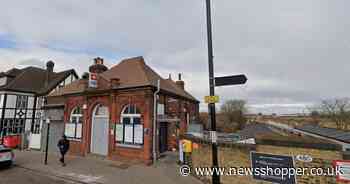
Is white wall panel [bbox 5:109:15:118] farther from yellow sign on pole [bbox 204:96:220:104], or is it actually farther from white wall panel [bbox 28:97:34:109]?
yellow sign on pole [bbox 204:96:220:104]

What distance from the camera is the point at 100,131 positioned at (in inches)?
508

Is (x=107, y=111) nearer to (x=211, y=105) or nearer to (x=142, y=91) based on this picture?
(x=142, y=91)

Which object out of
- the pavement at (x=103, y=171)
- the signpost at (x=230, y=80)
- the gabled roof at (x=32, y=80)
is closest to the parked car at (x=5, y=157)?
the pavement at (x=103, y=171)

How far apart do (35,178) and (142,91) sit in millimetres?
6441

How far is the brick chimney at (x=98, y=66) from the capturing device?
15.4 m

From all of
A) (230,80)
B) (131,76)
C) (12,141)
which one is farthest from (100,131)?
(230,80)

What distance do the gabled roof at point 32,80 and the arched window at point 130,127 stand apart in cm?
1423

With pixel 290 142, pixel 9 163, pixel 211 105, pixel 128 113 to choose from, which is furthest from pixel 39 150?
pixel 290 142

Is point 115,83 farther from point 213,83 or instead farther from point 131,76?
point 213,83

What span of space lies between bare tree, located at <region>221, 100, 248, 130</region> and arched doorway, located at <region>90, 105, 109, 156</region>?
1882 cm

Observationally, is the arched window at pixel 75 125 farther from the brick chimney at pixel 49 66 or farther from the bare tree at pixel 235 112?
the bare tree at pixel 235 112

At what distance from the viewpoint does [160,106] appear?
12.2 meters

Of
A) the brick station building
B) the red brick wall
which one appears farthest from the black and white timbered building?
the red brick wall

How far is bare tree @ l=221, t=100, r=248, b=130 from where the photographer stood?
2852 centimetres
